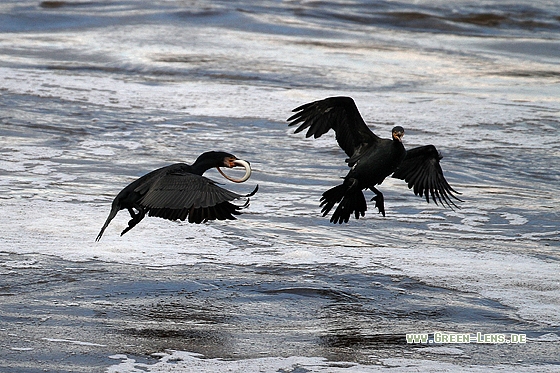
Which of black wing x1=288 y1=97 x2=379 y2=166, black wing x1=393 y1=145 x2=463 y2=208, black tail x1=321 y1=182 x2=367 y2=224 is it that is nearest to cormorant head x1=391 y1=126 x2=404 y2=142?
black wing x1=288 y1=97 x2=379 y2=166

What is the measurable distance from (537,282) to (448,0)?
66.1ft

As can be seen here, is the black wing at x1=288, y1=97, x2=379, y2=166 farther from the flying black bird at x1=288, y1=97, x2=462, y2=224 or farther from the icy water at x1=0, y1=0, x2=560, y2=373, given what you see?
the icy water at x1=0, y1=0, x2=560, y2=373

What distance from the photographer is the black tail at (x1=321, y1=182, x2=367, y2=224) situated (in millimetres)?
7293

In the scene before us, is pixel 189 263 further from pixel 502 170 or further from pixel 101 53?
pixel 101 53

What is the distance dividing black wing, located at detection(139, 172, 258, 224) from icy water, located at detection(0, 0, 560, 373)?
0.48 m

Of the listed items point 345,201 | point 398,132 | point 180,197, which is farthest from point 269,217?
point 180,197

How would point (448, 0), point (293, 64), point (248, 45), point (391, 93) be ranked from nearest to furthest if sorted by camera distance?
point (391, 93) < point (293, 64) < point (248, 45) < point (448, 0)

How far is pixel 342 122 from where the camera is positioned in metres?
7.52

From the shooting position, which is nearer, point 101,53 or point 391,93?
point 391,93

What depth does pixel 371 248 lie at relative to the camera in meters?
7.71

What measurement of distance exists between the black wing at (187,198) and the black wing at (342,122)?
3.75 ft

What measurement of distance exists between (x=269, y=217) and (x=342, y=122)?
52.0 inches

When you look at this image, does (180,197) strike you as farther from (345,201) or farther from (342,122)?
(342,122)

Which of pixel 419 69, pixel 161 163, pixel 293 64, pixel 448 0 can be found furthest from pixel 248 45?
pixel 448 0
